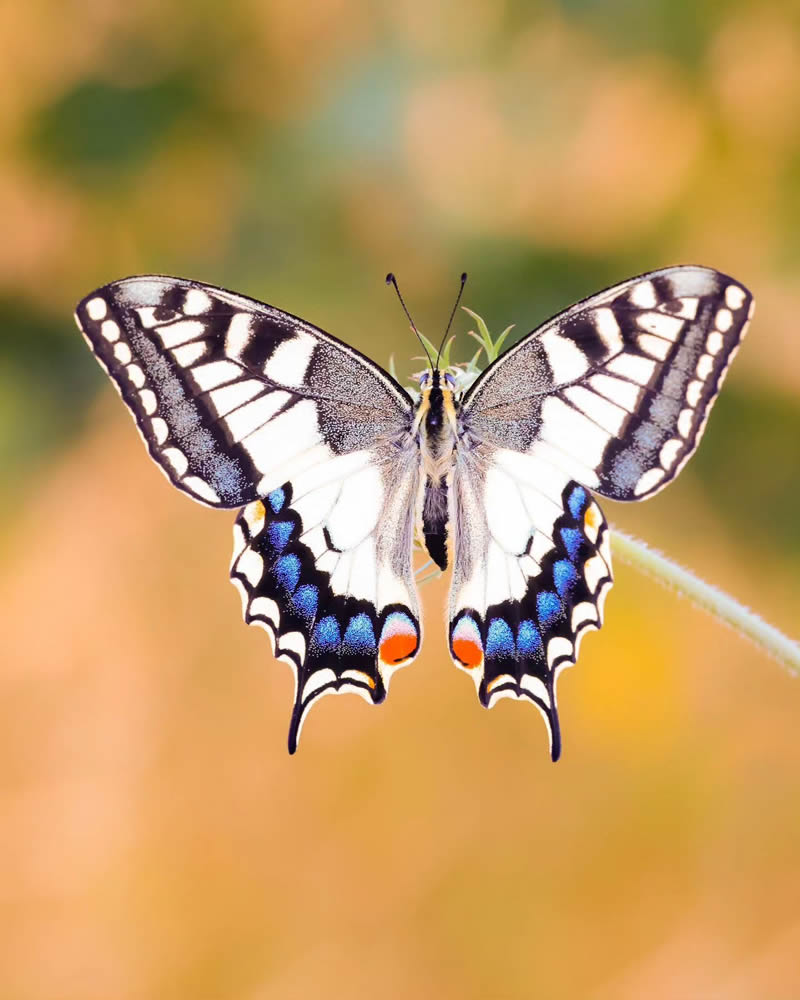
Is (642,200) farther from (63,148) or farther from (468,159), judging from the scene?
(63,148)

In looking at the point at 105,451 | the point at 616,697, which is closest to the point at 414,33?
the point at 105,451

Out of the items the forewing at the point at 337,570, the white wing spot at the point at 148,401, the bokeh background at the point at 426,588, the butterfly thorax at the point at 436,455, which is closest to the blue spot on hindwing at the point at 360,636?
the forewing at the point at 337,570

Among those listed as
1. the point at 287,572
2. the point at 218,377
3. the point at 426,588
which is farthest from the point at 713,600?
the point at 426,588

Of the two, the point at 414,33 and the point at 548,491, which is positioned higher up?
the point at 414,33

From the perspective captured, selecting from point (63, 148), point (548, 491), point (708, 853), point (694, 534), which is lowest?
point (708, 853)

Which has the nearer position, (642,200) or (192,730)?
(192,730)

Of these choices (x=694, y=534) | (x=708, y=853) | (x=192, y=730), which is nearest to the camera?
(x=708, y=853)

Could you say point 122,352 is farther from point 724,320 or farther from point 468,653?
point 724,320

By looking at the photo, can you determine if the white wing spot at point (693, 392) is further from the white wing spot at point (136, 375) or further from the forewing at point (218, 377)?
the white wing spot at point (136, 375)

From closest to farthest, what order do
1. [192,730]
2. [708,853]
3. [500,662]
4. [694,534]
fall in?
1. [500,662]
2. [708,853]
3. [192,730]
4. [694,534]
